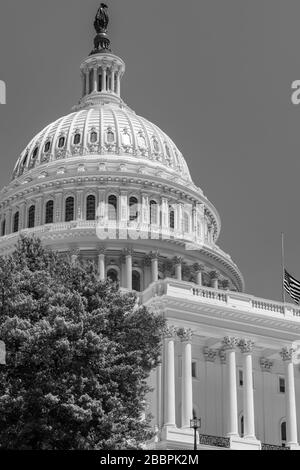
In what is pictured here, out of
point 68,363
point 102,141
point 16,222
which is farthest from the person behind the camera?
point 102,141

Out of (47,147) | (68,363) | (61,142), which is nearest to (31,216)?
(47,147)

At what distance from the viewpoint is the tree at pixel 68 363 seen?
4878 cm

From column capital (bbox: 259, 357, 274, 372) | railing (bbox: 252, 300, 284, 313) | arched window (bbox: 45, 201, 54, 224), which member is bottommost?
column capital (bbox: 259, 357, 274, 372)

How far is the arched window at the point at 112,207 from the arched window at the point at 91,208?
58.7 inches

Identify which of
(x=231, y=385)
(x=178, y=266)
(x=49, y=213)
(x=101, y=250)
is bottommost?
(x=231, y=385)

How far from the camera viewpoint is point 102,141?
118m

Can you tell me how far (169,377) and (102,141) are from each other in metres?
47.5

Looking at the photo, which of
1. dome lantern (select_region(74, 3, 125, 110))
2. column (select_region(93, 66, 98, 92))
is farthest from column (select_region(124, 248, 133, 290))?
column (select_region(93, 66, 98, 92))

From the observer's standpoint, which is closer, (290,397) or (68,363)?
(68,363)

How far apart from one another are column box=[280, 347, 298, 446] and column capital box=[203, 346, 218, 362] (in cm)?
483

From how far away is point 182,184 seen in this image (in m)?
116

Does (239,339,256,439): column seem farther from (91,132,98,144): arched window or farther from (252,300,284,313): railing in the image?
(91,132,98,144): arched window

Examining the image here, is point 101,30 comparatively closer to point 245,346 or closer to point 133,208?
point 133,208

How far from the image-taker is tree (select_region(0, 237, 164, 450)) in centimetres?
4878
